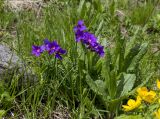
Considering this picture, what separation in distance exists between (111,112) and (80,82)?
324mm

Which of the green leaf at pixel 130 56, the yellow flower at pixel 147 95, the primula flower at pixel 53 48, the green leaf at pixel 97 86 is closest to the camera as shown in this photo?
the yellow flower at pixel 147 95

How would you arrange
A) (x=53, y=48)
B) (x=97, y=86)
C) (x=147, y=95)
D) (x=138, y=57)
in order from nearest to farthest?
1. (x=147, y=95)
2. (x=53, y=48)
3. (x=97, y=86)
4. (x=138, y=57)

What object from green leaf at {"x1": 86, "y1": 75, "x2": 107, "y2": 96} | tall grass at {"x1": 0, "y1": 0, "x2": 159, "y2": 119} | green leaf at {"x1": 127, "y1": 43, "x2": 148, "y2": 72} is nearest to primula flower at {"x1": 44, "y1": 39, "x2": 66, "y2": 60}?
tall grass at {"x1": 0, "y1": 0, "x2": 159, "y2": 119}

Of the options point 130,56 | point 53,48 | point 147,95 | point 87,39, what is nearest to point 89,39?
point 87,39

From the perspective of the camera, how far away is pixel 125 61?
2764 millimetres

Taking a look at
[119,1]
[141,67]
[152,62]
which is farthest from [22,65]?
[119,1]

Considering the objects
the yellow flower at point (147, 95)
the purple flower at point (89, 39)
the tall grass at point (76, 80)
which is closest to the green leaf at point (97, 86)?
the tall grass at point (76, 80)

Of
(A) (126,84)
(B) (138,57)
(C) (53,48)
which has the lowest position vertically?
(A) (126,84)

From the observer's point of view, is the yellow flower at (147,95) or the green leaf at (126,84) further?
the green leaf at (126,84)

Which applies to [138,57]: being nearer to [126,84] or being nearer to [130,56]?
[130,56]

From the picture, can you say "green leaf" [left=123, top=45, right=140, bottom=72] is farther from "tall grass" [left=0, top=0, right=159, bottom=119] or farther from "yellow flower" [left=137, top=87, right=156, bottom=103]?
"yellow flower" [left=137, top=87, right=156, bottom=103]

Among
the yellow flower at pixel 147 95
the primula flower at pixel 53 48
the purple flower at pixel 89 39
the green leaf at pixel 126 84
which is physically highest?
the purple flower at pixel 89 39

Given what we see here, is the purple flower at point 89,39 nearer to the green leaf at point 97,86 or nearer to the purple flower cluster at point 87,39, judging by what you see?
the purple flower cluster at point 87,39

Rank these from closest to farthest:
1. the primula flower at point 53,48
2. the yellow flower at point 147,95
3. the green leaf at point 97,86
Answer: the yellow flower at point 147,95, the primula flower at point 53,48, the green leaf at point 97,86
